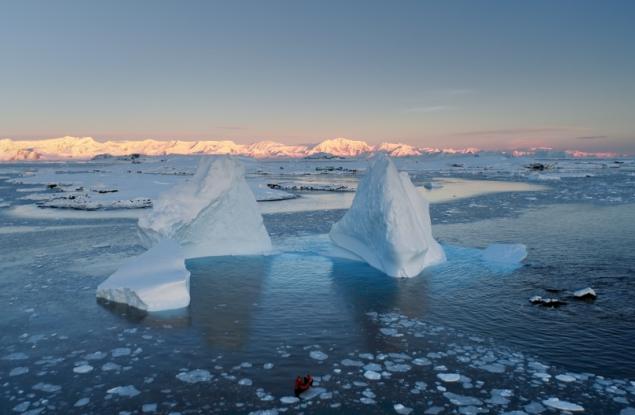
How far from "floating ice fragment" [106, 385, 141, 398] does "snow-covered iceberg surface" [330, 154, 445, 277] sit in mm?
7946

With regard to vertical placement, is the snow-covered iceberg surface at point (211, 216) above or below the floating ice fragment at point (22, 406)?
above

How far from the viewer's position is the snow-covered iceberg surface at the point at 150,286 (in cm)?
1081

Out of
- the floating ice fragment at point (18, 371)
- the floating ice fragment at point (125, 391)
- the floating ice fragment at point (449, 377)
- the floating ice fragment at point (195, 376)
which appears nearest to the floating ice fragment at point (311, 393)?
the floating ice fragment at point (195, 376)

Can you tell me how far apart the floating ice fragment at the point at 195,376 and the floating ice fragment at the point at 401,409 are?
Answer: 282 centimetres

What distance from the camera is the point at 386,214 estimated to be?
13.7 metres

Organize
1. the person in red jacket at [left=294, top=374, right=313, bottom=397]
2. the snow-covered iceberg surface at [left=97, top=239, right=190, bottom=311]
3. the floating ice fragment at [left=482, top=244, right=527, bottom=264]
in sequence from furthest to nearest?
the floating ice fragment at [left=482, top=244, right=527, bottom=264]
the snow-covered iceberg surface at [left=97, top=239, right=190, bottom=311]
the person in red jacket at [left=294, top=374, right=313, bottom=397]

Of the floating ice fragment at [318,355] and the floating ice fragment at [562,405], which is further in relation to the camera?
the floating ice fragment at [318,355]

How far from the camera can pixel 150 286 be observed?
11.0 m

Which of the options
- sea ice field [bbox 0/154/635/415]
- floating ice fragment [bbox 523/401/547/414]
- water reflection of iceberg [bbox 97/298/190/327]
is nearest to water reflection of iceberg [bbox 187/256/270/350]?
sea ice field [bbox 0/154/635/415]

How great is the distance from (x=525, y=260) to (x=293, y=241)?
811cm

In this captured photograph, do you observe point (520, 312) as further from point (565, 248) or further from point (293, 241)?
point (293, 241)

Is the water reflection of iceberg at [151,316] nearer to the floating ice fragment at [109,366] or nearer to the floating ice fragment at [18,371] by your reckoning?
the floating ice fragment at [109,366]

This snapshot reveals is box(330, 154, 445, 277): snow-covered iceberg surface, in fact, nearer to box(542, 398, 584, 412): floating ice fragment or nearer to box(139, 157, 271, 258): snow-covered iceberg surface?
box(139, 157, 271, 258): snow-covered iceberg surface

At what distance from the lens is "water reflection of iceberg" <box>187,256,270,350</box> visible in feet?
30.5
